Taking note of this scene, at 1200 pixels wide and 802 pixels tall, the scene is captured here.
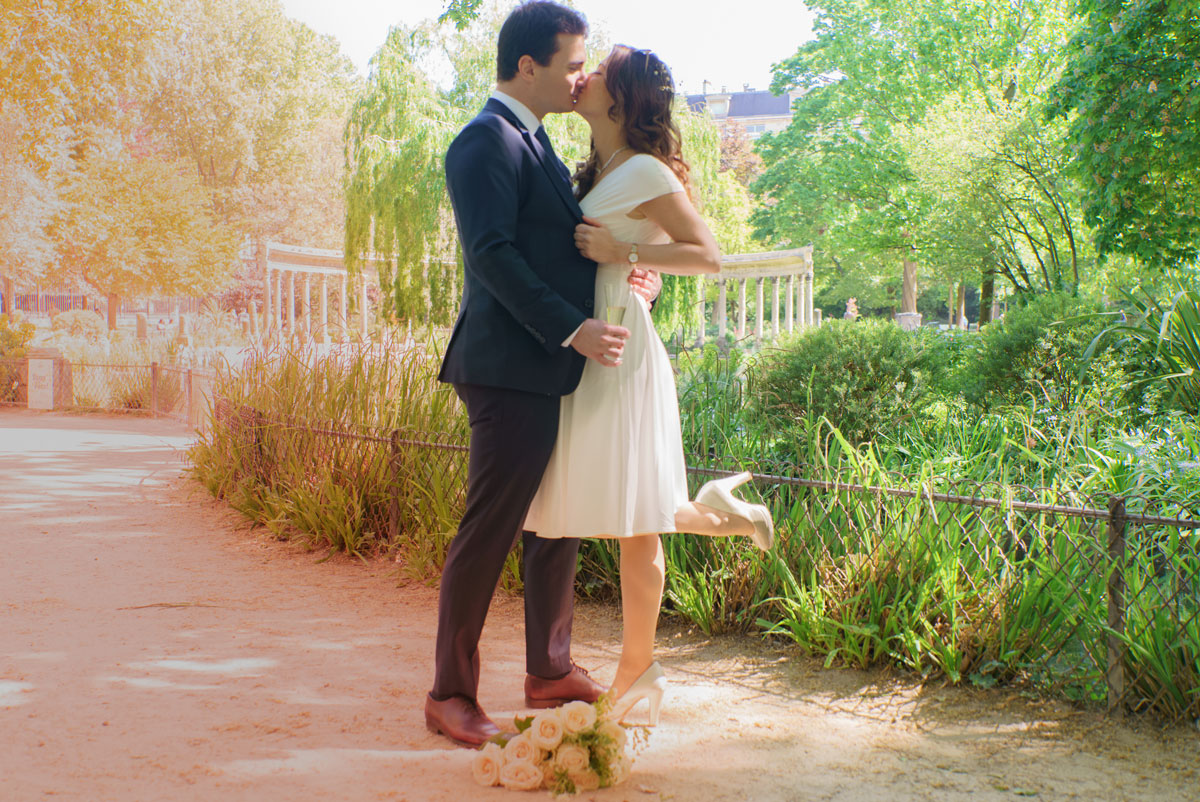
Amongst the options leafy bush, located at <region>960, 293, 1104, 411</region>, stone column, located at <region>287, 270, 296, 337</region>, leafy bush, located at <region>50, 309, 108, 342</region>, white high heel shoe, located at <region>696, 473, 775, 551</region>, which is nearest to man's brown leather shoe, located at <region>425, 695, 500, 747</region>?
white high heel shoe, located at <region>696, 473, 775, 551</region>

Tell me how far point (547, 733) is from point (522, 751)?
78 millimetres

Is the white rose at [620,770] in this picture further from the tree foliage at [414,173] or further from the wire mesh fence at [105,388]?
the tree foliage at [414,173]

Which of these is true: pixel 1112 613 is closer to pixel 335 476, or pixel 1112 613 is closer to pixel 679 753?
pixel 679 753

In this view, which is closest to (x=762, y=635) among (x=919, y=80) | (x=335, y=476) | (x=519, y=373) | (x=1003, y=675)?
(x=1003, y=675)

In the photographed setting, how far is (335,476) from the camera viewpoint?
16.6 ft

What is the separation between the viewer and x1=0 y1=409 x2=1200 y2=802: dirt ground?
222 cm

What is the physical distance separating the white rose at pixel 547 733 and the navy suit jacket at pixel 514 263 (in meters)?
0.79

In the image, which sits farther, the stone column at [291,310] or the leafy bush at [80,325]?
the leafy bush at [80,325]

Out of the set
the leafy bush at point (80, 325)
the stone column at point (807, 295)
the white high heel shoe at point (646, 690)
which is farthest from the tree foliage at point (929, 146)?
the leafy bush at point (80, 325)

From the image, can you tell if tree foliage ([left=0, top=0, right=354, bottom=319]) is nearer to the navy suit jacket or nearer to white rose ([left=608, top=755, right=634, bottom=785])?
the navy suit jacket

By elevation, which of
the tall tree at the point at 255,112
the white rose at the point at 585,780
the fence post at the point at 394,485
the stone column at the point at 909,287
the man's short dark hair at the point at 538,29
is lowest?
the white rose at the point at 585,780

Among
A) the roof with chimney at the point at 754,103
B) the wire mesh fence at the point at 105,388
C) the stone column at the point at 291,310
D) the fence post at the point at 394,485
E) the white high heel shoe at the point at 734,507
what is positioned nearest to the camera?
the white high heel shoe at the point at 734,507

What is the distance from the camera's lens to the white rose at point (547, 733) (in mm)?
2131

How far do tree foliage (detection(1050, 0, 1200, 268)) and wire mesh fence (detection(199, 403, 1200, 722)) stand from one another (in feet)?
19.7
